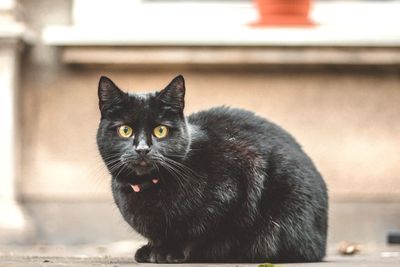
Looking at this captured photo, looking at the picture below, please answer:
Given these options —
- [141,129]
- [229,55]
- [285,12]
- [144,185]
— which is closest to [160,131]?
[141,129]

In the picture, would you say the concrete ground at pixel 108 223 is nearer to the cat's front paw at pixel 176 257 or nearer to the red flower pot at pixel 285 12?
the red flower pot at pixel 285 12

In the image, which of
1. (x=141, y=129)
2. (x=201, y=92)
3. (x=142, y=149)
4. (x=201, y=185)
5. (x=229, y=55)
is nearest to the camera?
(x=142, y=149)

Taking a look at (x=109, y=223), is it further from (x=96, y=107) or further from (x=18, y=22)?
(x=18, y=22)

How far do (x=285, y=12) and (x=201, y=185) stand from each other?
2653 mm

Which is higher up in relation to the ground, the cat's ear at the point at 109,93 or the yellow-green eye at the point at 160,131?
the cat's ear at the point at 109,93

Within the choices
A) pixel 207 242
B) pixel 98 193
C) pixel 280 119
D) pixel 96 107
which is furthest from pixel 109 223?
pixel 207 242

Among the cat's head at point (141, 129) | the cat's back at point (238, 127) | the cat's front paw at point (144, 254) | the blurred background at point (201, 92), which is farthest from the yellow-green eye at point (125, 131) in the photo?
the blurred background at point (201, 92)

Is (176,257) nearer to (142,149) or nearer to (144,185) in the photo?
(144,185)

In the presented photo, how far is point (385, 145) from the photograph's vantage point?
6.58m

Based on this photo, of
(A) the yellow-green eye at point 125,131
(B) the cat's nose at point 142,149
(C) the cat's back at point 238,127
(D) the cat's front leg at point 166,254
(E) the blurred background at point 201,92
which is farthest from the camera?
(E) the blurred background at point 201,92

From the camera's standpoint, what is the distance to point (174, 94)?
13.6ft

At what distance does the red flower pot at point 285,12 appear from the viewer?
6.53 m

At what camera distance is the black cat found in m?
4.07

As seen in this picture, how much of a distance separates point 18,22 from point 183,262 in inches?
107
